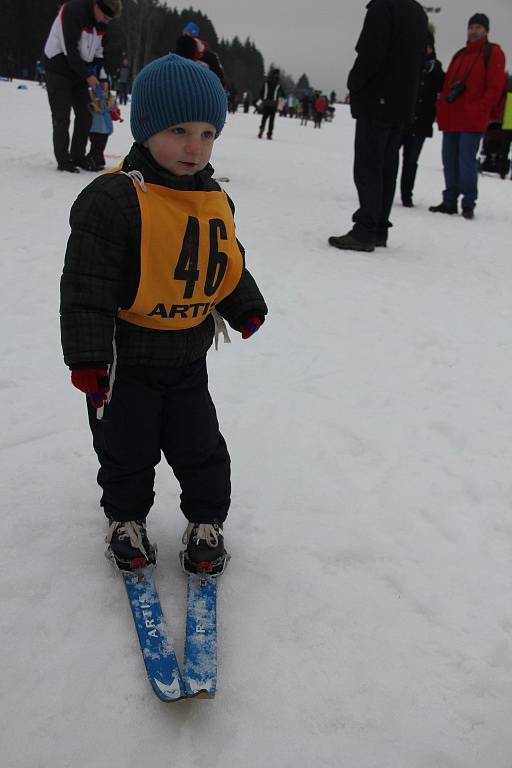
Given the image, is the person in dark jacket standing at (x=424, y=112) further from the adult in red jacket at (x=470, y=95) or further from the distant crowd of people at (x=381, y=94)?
the adult in red jacket at (x=470, y=95)

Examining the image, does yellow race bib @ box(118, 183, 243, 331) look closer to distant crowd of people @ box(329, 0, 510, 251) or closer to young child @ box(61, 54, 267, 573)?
young child @ box(61, 54, 267, 573)

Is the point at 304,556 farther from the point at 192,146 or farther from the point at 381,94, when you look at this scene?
the point at 381,94

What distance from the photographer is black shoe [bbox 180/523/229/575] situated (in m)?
1.86

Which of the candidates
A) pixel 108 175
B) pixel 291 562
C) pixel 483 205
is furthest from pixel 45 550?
pixel 483 205

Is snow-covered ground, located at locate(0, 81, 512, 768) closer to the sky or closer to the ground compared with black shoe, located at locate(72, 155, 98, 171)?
closer to the ground

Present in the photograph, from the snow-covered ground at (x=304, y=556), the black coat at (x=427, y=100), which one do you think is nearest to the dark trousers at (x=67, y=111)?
the snow-covered ground at (x=304, y=556)

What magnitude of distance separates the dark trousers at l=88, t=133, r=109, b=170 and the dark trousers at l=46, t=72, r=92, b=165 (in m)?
0.12

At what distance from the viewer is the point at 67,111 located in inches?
261

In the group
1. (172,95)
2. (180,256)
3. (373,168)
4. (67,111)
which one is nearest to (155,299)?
(180,256)

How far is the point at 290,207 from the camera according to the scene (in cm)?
712

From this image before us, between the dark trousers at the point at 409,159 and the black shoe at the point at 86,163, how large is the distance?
3.80 metres

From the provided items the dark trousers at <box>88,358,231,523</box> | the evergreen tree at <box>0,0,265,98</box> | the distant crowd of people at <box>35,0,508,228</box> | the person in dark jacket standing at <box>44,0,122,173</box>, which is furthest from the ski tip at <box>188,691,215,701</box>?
the evergreen tree at <box>0,0,265,98</box>

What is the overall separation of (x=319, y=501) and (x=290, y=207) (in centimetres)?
543

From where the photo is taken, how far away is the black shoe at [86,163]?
24.3 ft
